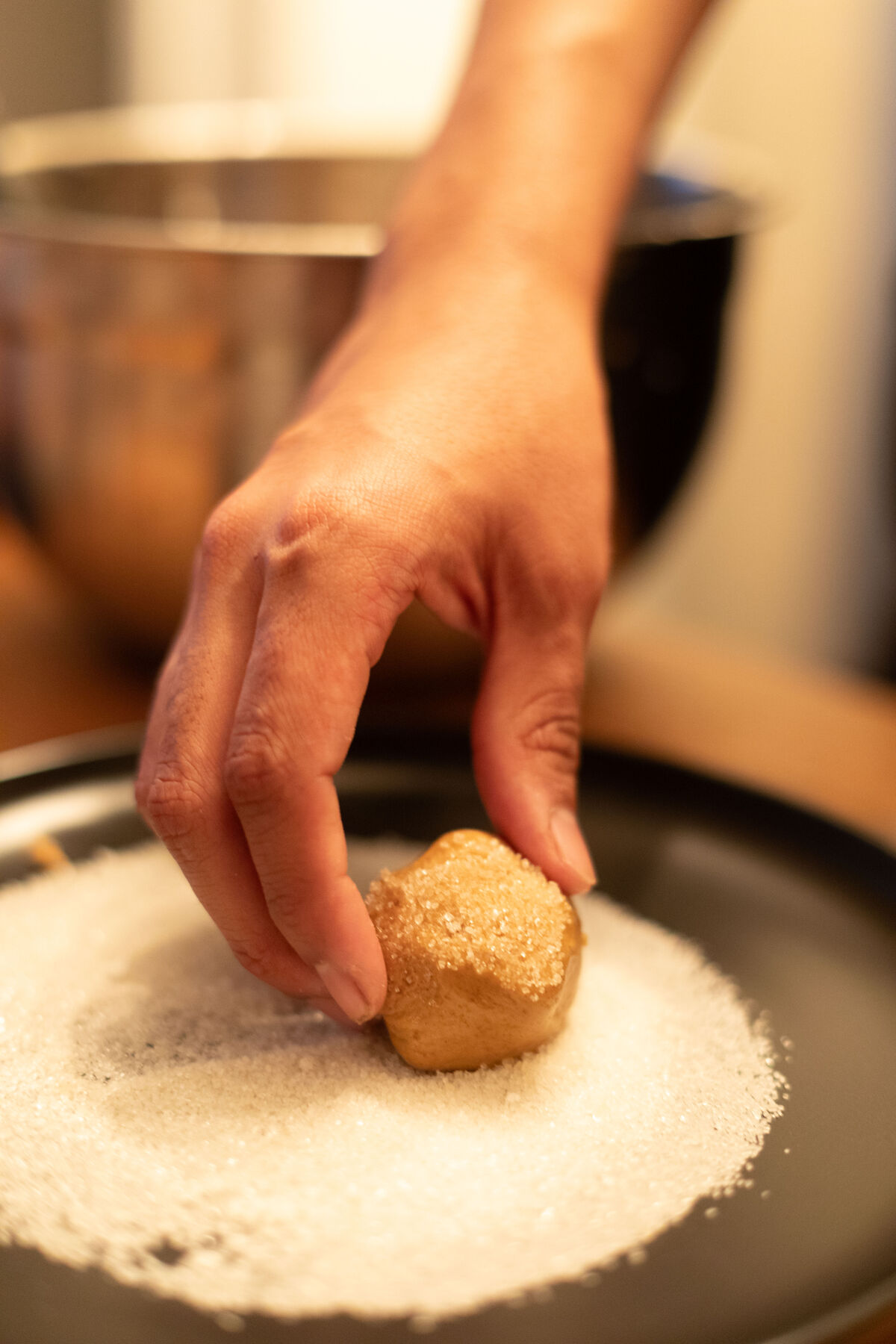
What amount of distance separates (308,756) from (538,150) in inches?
14.8

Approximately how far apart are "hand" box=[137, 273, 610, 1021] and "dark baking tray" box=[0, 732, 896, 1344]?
0.12 metres

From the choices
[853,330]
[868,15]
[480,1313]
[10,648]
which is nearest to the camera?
[480,1313]

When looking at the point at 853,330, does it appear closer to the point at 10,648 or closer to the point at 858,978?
the point at 10,648

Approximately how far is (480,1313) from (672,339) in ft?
2.28

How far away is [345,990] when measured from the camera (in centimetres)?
51

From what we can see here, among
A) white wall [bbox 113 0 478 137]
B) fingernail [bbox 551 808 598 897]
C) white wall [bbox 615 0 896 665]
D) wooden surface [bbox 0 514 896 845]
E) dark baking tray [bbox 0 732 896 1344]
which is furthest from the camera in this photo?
white wall [bbox 113 0 478 137]

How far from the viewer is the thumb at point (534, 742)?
1.92 feet

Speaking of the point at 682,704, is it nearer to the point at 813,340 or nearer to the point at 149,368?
the point at 149,368

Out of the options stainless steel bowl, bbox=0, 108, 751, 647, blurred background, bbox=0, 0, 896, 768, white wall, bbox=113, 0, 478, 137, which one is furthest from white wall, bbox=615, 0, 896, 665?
stainless steel bowl, bbox=0, 108, 751, 647

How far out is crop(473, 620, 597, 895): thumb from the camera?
0.59 meters

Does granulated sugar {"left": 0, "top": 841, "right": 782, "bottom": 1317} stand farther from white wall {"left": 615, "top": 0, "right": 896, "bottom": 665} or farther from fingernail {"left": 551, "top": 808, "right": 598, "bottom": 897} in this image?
white wall {"left": 615, "top": 0, "right": 896, "bottom": 665}

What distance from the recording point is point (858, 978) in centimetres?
Result: 59

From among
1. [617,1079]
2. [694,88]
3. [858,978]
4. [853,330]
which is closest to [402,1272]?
[617,1079]

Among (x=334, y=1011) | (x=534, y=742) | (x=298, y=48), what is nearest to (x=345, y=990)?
(x=334, y=1011)
